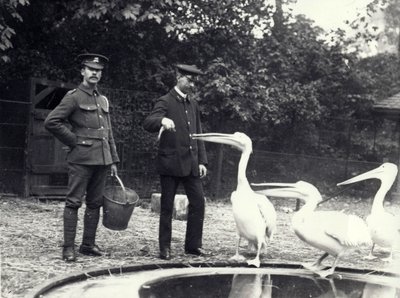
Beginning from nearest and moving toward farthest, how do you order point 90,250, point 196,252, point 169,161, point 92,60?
point 92,60
point 90,250
point 169,161
point 196,252

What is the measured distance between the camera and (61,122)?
6430mm

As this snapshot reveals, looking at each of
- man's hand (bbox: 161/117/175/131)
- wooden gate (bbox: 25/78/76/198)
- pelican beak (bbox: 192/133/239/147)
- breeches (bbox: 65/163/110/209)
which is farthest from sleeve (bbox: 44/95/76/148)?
wooden gate (bbox: 25/78/76/198)

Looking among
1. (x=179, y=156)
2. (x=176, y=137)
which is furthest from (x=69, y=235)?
(x=176, y=137)

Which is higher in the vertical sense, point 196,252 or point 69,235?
point 69,235

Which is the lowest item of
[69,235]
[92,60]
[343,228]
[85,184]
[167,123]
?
[69,235]

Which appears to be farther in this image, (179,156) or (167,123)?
(179,156)

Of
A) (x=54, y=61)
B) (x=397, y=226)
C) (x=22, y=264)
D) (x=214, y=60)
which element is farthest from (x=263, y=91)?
(x=22, y=264)

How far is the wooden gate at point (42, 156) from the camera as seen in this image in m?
11.0

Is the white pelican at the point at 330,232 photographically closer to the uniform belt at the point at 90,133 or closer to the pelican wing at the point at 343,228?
the pelican wing at the point at 343,228

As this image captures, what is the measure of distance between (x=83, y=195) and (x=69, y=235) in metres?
0.47

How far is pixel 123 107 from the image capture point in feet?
40.1

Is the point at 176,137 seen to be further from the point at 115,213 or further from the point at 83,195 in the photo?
the point at 83,195

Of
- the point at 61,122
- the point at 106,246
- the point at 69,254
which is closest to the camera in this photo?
the point at 69,254

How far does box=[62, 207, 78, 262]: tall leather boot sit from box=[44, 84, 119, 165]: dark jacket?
536mm
